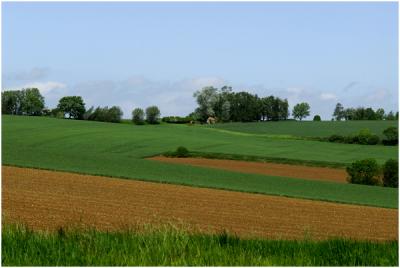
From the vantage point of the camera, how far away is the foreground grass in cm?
674

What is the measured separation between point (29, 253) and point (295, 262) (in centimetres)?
301

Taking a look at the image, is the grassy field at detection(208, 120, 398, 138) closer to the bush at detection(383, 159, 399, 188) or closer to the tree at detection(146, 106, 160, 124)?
the tree at detection(146, 106, 160, 124)

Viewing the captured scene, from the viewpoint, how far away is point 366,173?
3850 centimetres

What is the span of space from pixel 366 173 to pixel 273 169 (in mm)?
8642

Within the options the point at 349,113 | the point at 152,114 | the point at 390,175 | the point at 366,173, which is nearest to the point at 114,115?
the point at 152,114

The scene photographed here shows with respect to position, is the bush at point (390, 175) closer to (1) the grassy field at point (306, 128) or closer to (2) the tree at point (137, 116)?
(1) the grassy field at point (306, 128)

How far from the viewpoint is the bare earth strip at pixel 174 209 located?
1630 cm

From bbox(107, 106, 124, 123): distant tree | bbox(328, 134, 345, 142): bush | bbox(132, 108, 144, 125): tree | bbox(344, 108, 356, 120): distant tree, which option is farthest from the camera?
bbox(344, 108, 356, 120): distant tree

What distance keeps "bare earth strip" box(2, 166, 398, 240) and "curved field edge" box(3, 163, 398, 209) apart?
1.60 metres

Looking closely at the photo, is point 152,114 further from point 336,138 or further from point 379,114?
point 379,114

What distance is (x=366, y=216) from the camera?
22.4 metres

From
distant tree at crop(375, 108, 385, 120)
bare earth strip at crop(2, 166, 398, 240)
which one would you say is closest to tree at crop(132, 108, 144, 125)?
distant tree at crop(375, 108, 385, 120)

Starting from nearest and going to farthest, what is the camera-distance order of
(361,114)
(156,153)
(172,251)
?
(172,251) → (156,153) → (361,114)

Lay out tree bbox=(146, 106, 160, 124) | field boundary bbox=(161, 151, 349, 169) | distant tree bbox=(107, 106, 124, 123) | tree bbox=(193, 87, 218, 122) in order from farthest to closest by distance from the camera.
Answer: tree bbox=(193, 87, 218, 122) < tree bbox=(146, 106, 160, 124) < distant tree bbox=(107, 106, 124, 123) < field boundary bbox=(161, 151, 349, 169)
